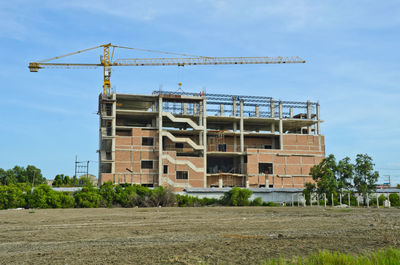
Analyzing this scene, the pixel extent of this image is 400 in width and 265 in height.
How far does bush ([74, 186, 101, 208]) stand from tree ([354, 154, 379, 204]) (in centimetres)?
3701

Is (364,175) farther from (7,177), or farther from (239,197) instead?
(7,177)

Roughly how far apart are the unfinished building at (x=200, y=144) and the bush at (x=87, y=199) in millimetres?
25538

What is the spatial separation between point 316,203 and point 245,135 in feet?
122

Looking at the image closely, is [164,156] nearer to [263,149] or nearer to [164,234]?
[263,149]

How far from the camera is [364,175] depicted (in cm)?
5959

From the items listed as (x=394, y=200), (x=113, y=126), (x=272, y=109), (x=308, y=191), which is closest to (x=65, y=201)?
(x=113, y=126)

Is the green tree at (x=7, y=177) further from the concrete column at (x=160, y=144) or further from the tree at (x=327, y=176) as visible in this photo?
the tree at (x=327, y=176)

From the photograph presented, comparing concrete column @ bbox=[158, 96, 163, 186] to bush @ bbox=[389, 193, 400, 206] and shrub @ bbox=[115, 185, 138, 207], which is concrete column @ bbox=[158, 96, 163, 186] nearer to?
shrub @ bbox=[115, 185, 138, 207]

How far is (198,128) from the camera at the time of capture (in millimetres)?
89125

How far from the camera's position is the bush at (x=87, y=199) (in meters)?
55.0

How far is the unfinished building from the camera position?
281 ft

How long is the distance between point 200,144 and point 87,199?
1544 inches

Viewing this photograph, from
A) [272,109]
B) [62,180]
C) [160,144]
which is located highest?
[272,109]

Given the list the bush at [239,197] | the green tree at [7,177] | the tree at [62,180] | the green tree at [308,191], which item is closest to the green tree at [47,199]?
the bush at [239,197]
